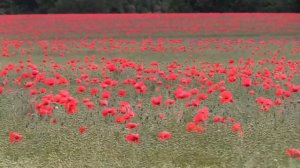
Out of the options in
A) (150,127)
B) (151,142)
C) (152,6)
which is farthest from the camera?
(152,6)

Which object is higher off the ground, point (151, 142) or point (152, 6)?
point (151, 142)

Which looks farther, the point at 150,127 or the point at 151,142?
the point at 150,127

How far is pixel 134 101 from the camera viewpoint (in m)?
8.52

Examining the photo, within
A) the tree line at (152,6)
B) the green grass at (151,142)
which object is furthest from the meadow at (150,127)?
the tree line at (152,6)

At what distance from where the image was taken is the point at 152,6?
4872cm

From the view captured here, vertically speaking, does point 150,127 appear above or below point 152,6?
above

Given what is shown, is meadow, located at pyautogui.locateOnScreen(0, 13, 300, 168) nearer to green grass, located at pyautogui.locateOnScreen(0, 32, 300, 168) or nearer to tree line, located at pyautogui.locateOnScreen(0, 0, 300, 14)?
green grass, located at pyautogui.locateOnScreen(0, 32, 300, 168)

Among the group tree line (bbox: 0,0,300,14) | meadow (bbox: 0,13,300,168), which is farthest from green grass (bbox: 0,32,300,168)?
tree line (bbox: 0,0,300,14)

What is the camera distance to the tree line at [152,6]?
43.8m

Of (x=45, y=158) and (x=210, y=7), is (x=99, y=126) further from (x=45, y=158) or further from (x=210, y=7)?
(x=210, y=7)

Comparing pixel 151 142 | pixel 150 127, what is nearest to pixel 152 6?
pixel 150 127

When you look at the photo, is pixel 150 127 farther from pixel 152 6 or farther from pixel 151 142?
pixel 152 6

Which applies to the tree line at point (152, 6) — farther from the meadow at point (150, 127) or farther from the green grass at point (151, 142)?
the green grass at point (151, 142)

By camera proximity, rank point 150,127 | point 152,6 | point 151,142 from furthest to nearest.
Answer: point 152,6 < point 150,127 < point 151,142
